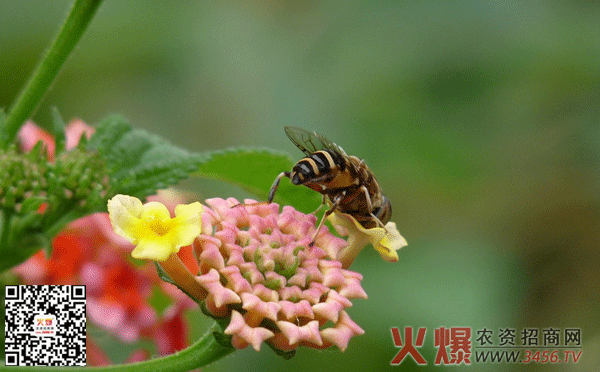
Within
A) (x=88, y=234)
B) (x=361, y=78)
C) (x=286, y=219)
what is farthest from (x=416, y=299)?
(x=286, y=219)

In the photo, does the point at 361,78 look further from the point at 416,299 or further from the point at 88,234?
the point at 88,234

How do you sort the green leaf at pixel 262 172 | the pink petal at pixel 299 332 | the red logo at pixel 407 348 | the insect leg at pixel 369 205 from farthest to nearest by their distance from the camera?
1. the red logo at pixel 407 348
2. the green leaf at pixel 262 172
3. the insect leg at pixel 369 205
4. the pink petal at pixel 299 332

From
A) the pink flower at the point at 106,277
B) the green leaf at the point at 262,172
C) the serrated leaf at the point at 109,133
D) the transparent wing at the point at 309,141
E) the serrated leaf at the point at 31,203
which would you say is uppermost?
the transparent wing at the point at 309,141

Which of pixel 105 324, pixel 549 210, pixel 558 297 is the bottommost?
pixel 105 324

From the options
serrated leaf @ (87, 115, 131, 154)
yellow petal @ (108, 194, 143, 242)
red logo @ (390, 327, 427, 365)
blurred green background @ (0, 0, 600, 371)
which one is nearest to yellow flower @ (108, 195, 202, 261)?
yellow petal @ (108, 194, 143, 242)

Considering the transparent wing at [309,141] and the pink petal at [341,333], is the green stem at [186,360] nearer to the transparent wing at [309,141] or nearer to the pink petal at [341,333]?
the pink petal at [341,333]

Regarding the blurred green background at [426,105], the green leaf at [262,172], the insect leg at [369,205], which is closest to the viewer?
the insect leg at [369,205]

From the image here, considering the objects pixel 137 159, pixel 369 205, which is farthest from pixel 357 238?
pixel 137 159

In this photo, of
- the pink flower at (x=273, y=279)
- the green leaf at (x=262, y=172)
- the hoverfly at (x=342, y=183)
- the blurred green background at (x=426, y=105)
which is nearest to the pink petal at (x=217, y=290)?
the pink flower at (x=273, y=279)
